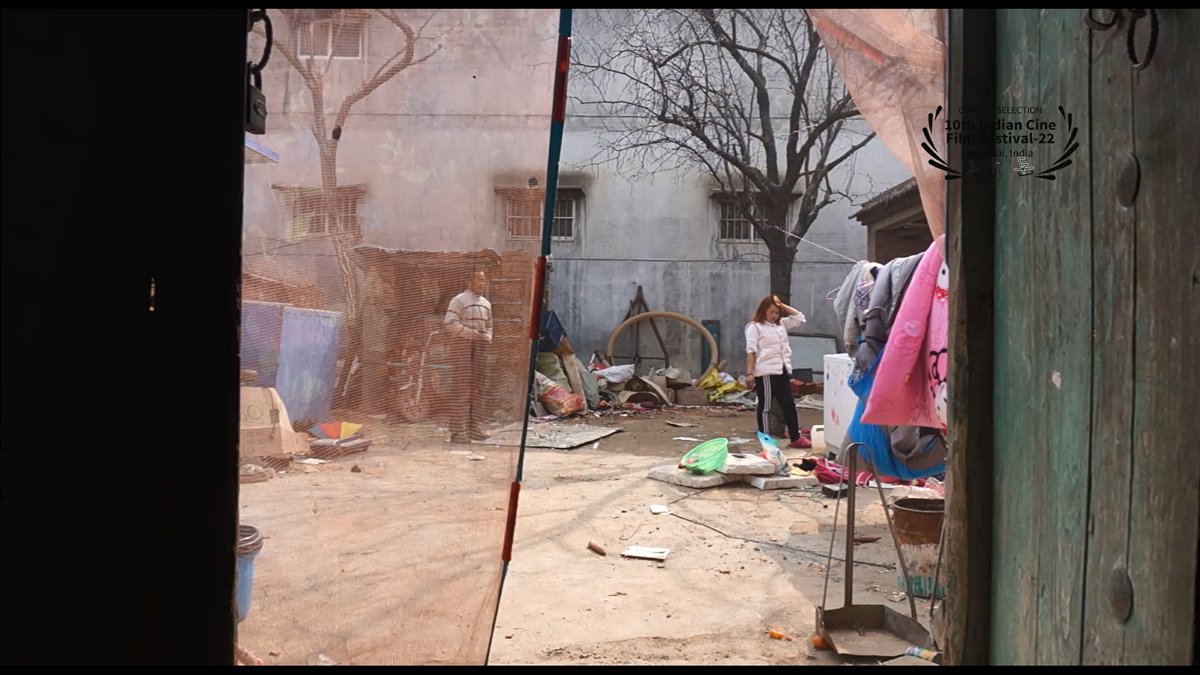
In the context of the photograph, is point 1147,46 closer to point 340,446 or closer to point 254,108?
point 254,108

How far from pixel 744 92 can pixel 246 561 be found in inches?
629

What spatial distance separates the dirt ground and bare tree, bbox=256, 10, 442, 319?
62 centimetres

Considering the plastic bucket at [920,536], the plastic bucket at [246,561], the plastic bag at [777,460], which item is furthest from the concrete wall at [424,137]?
the plastic bag at [777,460]

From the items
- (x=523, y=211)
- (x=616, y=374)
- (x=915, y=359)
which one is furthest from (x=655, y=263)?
(x=523, y=211)

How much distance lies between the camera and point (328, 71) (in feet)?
7.84

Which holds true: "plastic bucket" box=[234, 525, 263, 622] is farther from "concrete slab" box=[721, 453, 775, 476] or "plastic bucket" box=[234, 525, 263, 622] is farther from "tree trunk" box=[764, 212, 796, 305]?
"tree trunk" box=[764, 212, 796, 305]

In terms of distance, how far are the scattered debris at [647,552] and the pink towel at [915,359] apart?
6.85ft

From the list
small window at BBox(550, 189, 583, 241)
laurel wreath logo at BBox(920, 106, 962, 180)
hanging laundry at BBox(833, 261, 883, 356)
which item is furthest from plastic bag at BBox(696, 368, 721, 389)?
laurel wreath logo at BBox(920, 106, 962, 180)

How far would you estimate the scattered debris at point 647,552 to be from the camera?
5465 millimetres

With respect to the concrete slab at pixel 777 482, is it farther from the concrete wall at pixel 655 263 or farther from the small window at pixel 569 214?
the small window at pixel 569 214

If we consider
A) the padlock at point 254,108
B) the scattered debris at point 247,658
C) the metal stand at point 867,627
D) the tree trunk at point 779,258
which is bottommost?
the metal stand at point 867,627

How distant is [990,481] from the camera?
2252 mm

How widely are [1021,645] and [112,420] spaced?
2.12 meters

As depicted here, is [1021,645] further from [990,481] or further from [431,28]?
[431,28]
